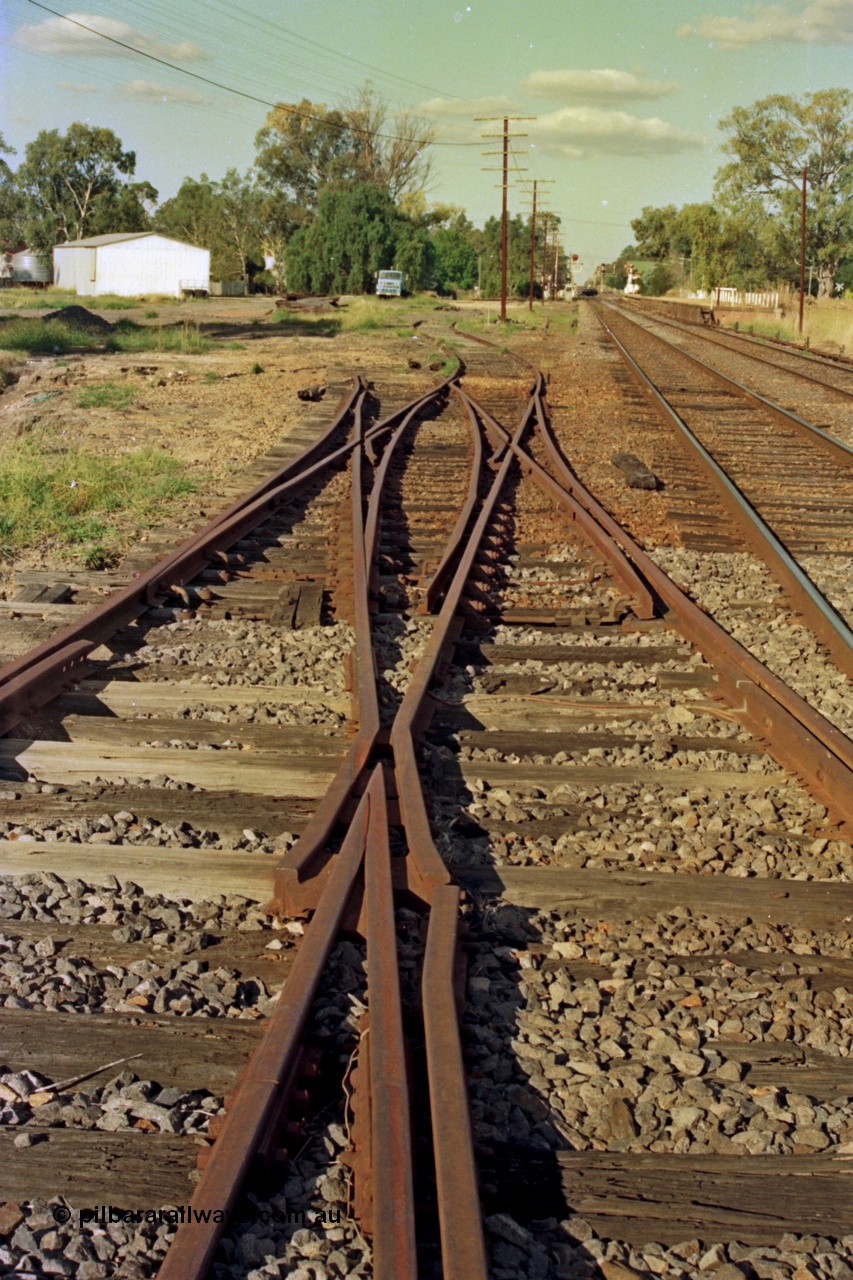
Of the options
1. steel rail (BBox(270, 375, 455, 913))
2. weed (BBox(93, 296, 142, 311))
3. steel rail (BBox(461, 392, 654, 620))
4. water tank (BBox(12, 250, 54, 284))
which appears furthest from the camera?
water tank (BBox(12, 250, 54, 284))

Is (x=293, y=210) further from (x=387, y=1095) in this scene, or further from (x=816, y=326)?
(x=387, y=1095)

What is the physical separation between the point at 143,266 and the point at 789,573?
7816 centimetres

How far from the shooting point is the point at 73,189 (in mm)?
120062

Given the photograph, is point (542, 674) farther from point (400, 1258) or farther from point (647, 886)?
point (400, 1258)

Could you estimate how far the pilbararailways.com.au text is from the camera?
2.20 metres

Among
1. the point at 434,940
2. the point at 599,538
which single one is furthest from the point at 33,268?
the point at 434,940

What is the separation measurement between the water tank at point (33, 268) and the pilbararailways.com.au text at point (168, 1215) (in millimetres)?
98028

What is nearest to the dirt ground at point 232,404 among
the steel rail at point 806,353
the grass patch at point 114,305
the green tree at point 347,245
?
the steel rail at point 806,353

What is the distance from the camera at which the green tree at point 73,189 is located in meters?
118

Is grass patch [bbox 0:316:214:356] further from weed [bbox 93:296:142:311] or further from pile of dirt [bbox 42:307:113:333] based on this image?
weed [bbox 93:296:142:311]

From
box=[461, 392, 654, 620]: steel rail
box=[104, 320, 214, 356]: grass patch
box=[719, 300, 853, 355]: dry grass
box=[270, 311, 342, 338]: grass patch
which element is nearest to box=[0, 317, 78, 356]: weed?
box=[104, 320, 214, 356]: grass patch

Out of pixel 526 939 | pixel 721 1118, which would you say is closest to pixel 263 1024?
pixel 526 939

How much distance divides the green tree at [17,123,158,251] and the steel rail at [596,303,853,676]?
118582 millimetres

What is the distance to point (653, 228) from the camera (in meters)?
172
